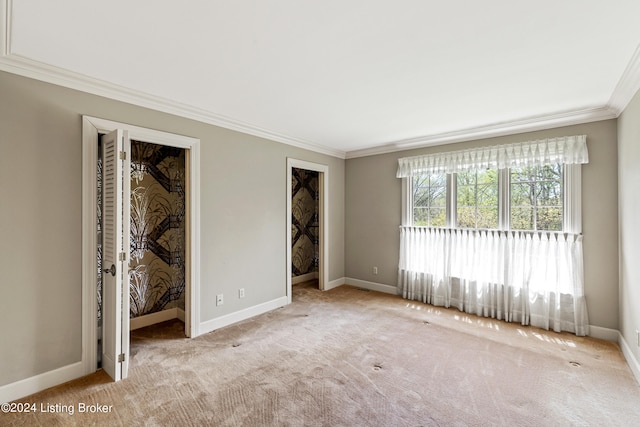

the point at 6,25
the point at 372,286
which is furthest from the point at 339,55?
the point at 372,286

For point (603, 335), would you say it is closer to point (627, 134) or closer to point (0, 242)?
point (627, 134)

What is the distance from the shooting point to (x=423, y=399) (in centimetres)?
215

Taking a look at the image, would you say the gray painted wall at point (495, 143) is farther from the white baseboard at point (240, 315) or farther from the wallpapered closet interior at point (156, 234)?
the wallpapered closet interior at point (156, 234)

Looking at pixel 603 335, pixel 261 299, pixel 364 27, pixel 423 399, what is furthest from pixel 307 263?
pixel 364 27

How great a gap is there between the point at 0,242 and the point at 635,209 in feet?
16.4

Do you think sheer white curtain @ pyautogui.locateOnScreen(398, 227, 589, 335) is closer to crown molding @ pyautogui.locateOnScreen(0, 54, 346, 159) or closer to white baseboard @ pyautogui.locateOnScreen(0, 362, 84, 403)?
crown molding @ pyautogui.locateOnScreen(0, 54, 346, 159)

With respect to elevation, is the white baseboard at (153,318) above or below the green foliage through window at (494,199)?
below

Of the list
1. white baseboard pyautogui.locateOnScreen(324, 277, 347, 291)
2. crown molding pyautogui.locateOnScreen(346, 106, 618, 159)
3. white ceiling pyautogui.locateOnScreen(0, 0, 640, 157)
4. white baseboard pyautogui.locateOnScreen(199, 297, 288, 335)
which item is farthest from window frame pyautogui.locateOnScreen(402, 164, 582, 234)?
white baseboard pyautogui.locateOnScreen(199, 297, 288, 335)

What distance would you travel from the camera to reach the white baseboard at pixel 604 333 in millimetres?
3084

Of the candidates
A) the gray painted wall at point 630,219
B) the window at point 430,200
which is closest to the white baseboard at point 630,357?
the gray painted wall at point 630,219

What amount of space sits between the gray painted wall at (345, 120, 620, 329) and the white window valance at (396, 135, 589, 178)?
11cm

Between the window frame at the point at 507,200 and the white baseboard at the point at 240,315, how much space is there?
233 centimetres

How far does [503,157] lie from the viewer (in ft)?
12.2

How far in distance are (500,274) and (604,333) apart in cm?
110
